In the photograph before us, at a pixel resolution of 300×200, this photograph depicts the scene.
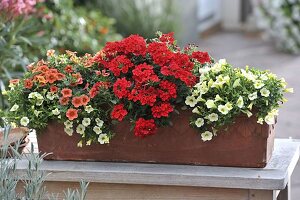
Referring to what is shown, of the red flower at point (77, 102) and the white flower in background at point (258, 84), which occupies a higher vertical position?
the white flower in background at point (258, 84)

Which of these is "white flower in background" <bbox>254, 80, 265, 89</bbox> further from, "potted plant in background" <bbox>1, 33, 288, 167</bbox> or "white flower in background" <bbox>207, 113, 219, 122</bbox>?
"white flower in background" <bbox>207, 113, 219, 122</bbox>

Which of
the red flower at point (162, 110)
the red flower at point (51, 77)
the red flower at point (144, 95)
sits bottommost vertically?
the red flower at point (162, 110)

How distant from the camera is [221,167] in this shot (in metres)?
2.92

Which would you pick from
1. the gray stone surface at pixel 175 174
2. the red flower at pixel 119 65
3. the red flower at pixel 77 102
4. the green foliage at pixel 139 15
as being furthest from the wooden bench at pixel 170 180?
the green foliage at pixel 139 15

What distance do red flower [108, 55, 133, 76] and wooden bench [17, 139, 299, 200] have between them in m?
0.33

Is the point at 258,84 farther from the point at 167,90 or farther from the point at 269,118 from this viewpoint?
the point at 167,90

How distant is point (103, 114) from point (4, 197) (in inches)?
23.8

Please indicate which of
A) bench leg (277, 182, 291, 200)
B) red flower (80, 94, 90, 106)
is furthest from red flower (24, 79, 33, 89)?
bench leg (277, 182, 291, 200)

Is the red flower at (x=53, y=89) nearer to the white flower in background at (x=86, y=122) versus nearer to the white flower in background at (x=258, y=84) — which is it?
the white flower in background at (x=86, y=122)

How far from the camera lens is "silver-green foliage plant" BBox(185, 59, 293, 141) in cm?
282

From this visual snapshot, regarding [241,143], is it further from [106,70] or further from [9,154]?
[9,154]

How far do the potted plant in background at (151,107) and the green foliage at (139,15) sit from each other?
17.1 feet

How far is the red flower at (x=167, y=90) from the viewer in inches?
112

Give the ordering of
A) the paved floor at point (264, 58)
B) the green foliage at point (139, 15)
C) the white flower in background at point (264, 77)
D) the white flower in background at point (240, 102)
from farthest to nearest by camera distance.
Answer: the green foliage at point (139, 15) → the paved floor at point (264, 58) → the white flower in background at point (264, 77) → the white flower in background at point (240, 102)
